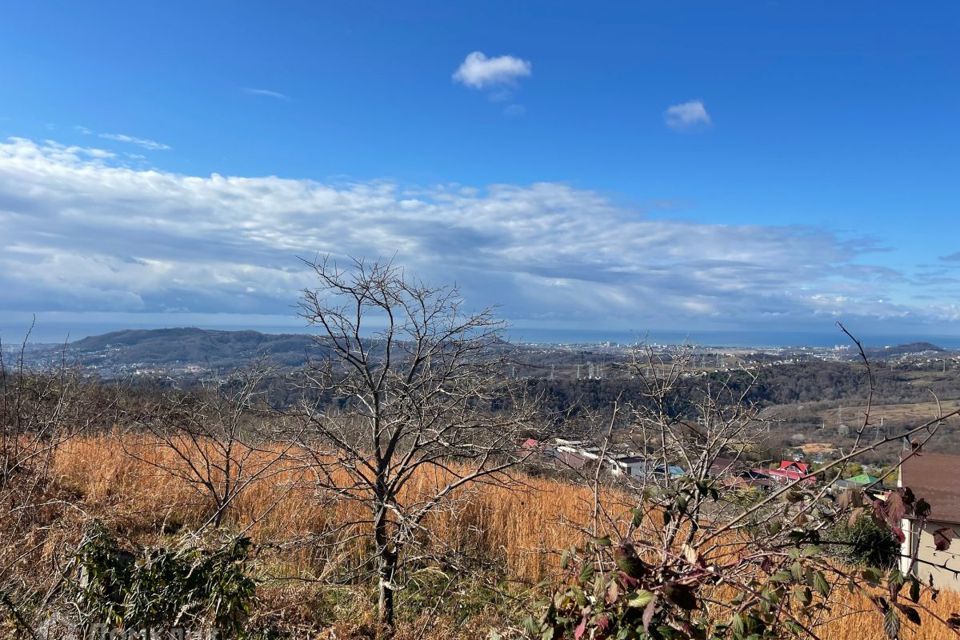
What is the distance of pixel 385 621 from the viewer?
3.57 m

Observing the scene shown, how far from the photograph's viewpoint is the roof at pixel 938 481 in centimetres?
1084

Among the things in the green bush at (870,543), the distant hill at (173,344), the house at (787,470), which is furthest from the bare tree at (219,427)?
the distant hill at (173,344)

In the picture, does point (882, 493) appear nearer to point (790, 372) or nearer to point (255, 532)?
point (255, 532)

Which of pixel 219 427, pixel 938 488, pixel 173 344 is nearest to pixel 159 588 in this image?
pixel 219 427

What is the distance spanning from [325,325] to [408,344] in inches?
20.8

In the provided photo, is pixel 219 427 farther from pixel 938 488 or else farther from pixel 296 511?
pixel 938 488

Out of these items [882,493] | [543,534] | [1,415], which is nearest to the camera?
[882,493]

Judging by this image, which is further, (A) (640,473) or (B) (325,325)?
(A) (640,473)

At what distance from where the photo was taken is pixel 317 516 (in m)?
5.48

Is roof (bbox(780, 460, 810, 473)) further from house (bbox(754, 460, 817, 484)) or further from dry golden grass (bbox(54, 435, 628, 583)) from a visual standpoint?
dry golden grass (bbox(54, 435, 628, 583))

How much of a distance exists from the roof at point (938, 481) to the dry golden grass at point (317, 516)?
544 cm

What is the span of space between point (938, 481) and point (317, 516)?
514 inches

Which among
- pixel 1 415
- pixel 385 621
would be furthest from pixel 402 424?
pixel 1 415

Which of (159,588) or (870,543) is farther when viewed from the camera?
(159,588)
